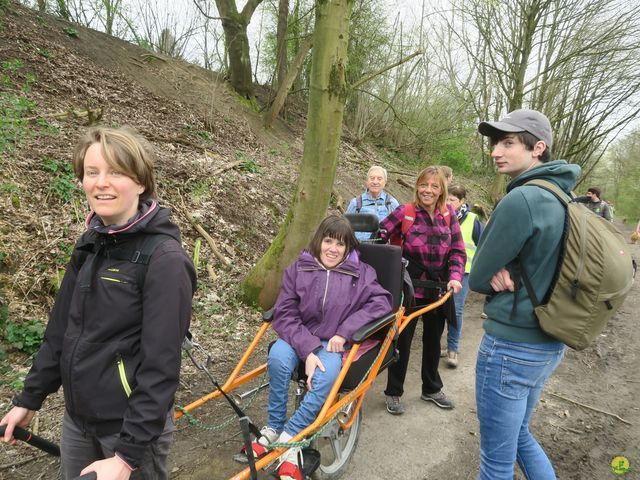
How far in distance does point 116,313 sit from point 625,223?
47.6m

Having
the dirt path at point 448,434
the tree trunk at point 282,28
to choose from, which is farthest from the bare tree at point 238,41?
the dirt path at point 448,434

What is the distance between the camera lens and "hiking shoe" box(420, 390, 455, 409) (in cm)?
386

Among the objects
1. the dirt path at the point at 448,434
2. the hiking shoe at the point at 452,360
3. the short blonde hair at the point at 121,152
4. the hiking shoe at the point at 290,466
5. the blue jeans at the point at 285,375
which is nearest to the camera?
the short blonde hair at the point at 121,152

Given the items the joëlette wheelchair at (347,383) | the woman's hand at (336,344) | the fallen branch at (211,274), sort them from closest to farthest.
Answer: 1. the joëlette wheelchair at (347,383)
2. the woman's hand at (336,344)
3. the fallen branch at (211,274)

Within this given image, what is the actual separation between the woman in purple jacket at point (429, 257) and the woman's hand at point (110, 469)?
2778 mm

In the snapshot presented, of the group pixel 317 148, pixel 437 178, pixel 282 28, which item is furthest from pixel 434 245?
pixel 282 28

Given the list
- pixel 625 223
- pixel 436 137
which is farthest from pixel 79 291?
pixel 625 223

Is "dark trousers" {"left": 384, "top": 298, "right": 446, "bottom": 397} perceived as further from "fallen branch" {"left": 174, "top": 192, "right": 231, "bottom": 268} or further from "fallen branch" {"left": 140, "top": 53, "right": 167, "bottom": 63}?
"fallen branch" {"left": 140, "top": 53, "right": 167, "bottom": 63}

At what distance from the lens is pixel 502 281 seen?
1.99 meters

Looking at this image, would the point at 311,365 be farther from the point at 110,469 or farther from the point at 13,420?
the point at 13,420

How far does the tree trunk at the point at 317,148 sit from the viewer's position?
15.7 feet

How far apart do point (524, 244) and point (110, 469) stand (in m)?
1.90

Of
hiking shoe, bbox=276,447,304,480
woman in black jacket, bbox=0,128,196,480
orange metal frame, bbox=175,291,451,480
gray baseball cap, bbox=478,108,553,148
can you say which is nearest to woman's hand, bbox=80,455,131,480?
woman in black jacket, bbox=0,128,196,480

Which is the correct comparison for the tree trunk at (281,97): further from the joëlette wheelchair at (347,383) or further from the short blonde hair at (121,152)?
the short blonde hair at (121,152)
